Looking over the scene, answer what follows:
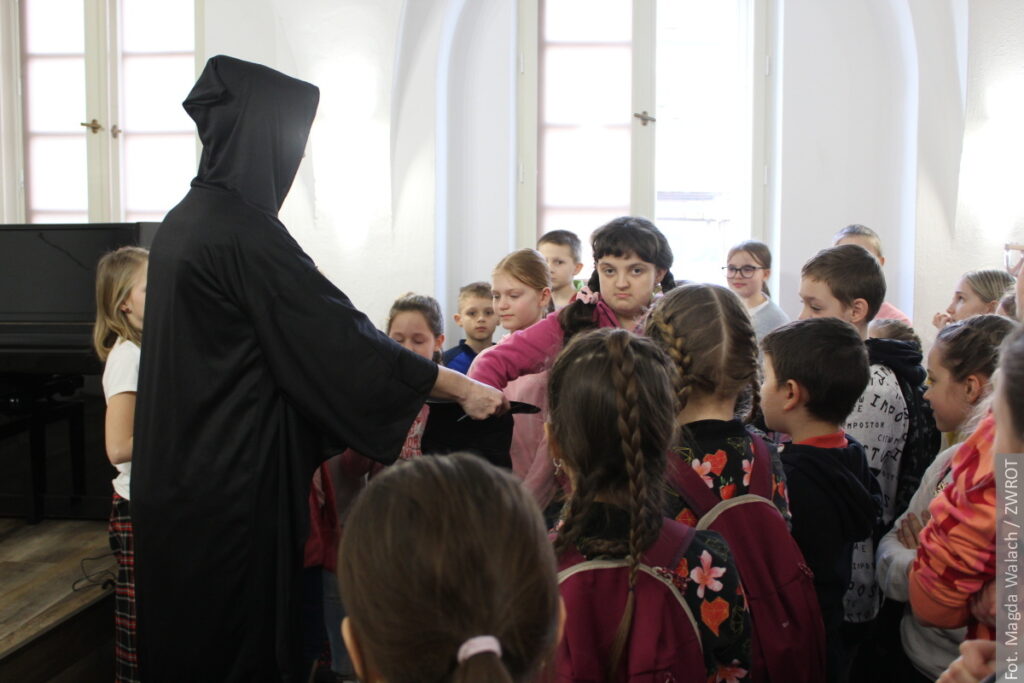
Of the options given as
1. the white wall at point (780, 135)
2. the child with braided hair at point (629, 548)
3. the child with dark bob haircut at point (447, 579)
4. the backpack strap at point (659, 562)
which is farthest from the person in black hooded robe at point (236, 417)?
the white wall at point (780, 135)

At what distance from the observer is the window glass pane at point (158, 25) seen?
5.86m

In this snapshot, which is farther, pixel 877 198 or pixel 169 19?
pixel 169 19

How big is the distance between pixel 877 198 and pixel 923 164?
0.35 m

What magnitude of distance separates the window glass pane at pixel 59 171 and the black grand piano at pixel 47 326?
1908 millimetres

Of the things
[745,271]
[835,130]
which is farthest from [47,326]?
[835,130]

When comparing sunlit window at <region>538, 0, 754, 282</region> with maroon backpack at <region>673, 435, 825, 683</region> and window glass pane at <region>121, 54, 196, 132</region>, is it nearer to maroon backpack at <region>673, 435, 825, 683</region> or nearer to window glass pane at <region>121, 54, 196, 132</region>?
window glass pane at <region>121, 54, 196, 132</region>

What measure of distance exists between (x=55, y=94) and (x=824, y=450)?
5.96 metres

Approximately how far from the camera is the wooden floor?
2.78 metres

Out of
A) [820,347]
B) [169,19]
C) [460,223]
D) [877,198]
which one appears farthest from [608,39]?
[820,347]

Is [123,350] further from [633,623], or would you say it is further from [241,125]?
[633,623]

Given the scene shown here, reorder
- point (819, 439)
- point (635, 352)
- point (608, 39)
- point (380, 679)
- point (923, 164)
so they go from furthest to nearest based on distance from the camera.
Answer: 1. point (608, 39)
2. point (923, 164)
3. point (819, 439)
4. point (635, 352)
5. point (380, 679)

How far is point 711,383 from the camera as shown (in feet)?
5.25

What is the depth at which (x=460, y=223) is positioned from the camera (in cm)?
573

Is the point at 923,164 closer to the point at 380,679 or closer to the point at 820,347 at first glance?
the point at 820,347
